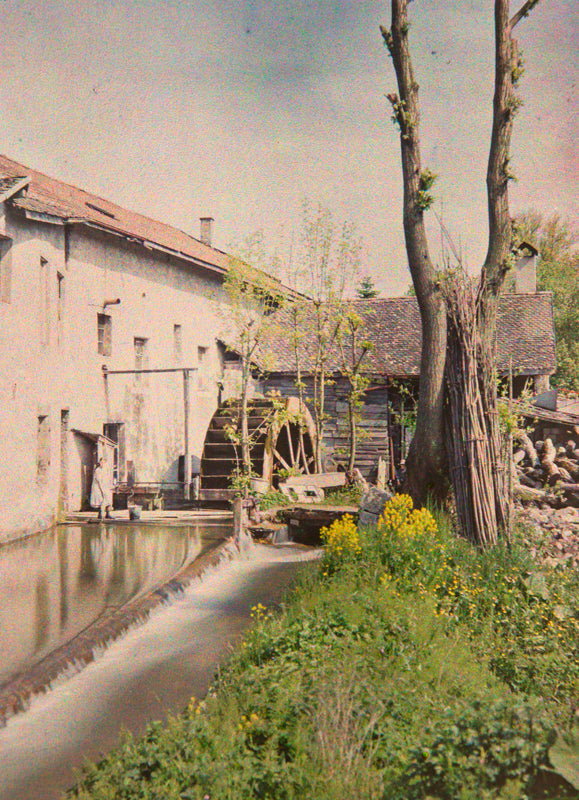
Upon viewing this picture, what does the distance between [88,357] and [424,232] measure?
8.24m

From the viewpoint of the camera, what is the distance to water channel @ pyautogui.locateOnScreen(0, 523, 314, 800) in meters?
5.18

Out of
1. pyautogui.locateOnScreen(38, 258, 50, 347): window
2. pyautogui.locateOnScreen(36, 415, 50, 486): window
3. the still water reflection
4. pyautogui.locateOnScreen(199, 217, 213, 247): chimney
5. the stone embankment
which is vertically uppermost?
pyautogui.locateOnScreen(199, 217, 213, 247): chimney

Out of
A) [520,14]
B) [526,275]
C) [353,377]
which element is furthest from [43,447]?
[526,275]

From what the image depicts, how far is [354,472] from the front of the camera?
16.9 metres

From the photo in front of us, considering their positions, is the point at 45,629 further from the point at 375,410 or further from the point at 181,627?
the point at 375,410

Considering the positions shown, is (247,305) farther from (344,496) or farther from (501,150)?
(501,150)

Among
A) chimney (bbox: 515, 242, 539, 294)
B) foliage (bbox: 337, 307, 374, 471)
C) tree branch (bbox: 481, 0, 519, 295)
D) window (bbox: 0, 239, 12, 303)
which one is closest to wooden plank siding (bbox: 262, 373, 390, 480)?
foliage (bbox: 337, 307, 374, 471)

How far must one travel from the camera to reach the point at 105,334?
16719mm

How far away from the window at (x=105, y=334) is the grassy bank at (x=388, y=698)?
10.2 metres

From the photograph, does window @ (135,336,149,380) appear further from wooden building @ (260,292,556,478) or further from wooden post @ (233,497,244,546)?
wooden post @ (233,497,244,546)

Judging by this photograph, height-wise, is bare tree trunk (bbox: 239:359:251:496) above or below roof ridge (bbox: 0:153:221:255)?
below

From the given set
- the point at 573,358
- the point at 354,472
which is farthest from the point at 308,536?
the point at 573,358

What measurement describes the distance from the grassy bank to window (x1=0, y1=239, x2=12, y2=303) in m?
7.63

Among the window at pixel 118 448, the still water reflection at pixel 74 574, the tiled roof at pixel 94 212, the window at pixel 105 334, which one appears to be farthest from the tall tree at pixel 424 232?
the window at pixel 118 448
